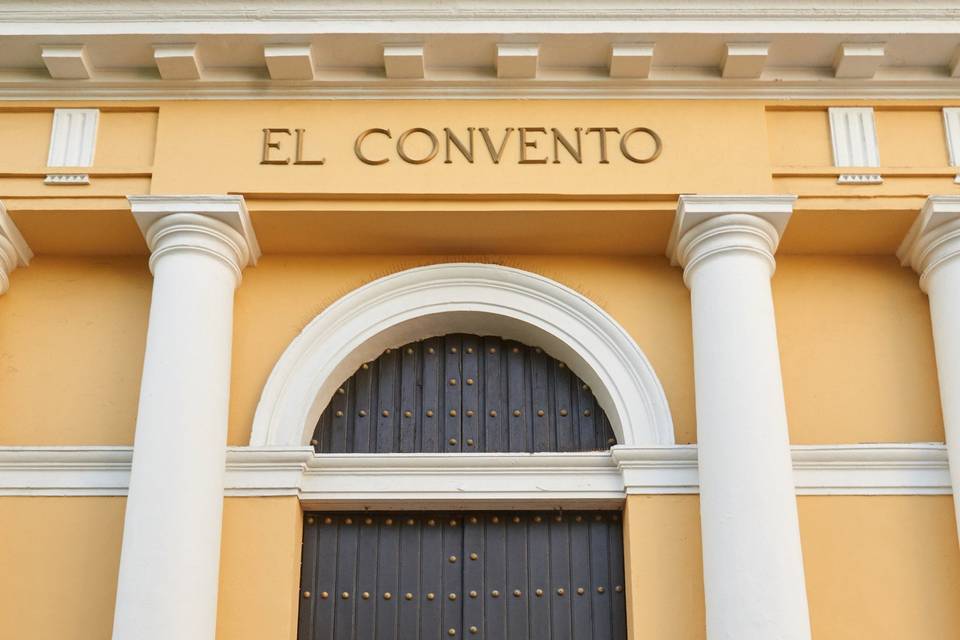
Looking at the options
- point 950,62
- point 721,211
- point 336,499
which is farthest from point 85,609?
point 950,62

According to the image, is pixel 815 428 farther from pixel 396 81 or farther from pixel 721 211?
pixel 396 81

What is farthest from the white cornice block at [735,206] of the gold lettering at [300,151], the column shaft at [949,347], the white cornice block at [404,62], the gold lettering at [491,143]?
the gold lettering at [300,151]

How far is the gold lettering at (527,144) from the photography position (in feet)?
29.8

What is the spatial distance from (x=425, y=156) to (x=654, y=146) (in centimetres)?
143

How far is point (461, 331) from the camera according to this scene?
950 centimetres

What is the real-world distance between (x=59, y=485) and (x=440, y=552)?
232cm

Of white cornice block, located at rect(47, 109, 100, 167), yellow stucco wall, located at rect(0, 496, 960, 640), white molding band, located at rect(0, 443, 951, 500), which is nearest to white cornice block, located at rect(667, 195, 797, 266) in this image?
white molding band, located at rect(0, 443, 951, 500)

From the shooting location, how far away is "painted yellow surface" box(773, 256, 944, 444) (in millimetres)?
8969

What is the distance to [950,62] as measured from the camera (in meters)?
9.27

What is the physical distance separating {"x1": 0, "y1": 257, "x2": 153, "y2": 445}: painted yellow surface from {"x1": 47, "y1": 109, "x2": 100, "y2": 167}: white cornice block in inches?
27.2

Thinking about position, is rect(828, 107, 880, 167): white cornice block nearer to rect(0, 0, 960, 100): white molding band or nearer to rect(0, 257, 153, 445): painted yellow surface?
rect(0, 0, 960, 100): white molding band

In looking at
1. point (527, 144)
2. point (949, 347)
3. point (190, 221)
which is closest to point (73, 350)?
point (190, 221)

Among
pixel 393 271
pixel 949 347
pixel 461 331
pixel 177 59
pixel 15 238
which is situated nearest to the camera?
pixel 949 347

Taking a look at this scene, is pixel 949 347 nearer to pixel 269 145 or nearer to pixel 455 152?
pixel 455 152
